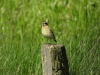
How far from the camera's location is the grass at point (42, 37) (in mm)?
3480

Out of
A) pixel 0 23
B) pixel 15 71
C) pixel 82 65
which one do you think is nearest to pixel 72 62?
pixel 82 65

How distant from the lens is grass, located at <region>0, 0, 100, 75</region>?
11.4 ft

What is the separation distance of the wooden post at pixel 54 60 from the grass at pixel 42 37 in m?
0.73

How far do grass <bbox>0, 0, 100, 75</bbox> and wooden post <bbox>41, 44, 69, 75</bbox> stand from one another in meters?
0.73

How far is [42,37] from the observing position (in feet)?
16.5

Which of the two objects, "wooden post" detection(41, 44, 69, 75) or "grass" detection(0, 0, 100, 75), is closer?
"wooden post" detection(41, 44, 69, 75)

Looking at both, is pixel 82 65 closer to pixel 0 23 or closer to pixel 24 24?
pixel 24 24

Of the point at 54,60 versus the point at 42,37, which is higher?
the point at 42,37

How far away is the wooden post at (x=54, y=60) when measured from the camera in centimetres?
255

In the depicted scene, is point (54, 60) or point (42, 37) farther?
point (42, 37)

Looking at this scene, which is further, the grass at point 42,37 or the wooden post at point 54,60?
the grass at point 42,37

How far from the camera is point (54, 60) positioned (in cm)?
255

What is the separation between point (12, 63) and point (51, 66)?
1.32 meters

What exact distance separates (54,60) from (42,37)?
99.6 inches
